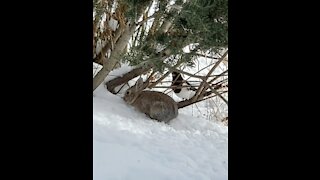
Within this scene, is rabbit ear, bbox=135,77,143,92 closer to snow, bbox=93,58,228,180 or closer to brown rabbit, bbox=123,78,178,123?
brown rabbit, bbox=123,78,178,123

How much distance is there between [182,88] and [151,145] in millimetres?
1136

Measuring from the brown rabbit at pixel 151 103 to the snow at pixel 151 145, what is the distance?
0.15 feet

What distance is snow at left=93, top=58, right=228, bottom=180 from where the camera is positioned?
5.09ft

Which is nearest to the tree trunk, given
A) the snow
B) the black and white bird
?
the snow

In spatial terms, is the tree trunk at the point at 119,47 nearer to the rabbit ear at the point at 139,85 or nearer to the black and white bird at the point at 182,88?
the rabbit ear at the point at 139,85

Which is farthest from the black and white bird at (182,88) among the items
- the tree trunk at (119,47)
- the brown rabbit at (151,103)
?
the tree trunk at (119,47)

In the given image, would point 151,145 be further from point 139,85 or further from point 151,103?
point 139,85

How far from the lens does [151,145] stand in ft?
6.36

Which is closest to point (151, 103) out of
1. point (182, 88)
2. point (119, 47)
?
point (182, 88)

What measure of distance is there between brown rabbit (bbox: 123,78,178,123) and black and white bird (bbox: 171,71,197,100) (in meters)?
0.17

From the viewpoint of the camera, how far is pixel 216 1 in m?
1.29
